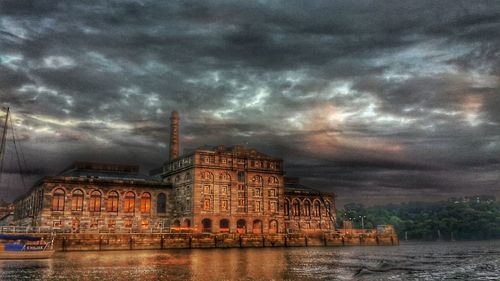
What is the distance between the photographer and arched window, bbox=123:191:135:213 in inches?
3835

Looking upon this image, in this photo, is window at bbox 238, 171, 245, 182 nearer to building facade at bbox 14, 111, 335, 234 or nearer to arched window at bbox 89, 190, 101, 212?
building facade at bbox 14, 111, 335, 234

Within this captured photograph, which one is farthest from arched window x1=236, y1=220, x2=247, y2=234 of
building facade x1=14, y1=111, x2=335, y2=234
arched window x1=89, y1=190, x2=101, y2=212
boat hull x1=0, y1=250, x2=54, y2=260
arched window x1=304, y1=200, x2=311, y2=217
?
boat hull x1=0, y1=250, x2=54, y2=260

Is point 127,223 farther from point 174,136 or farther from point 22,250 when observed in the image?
point 22,250

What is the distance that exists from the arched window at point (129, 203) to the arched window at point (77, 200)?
874cm

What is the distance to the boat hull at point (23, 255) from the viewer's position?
5975cm

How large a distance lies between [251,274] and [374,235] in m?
75.3

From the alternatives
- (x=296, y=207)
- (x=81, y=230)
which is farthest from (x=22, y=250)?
(x=296, y=207)

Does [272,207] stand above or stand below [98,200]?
below

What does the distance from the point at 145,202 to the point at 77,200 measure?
14.0 m

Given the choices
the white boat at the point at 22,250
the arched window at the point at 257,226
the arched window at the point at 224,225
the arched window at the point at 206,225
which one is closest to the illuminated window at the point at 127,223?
the arched window at the point at 206,225

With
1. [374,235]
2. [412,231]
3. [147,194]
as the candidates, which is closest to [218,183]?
[147,194]

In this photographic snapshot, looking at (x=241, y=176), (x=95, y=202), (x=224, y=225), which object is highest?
(x=241, y=176)

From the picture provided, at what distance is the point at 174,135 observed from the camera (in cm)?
12038

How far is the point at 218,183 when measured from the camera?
10056 centimetres
